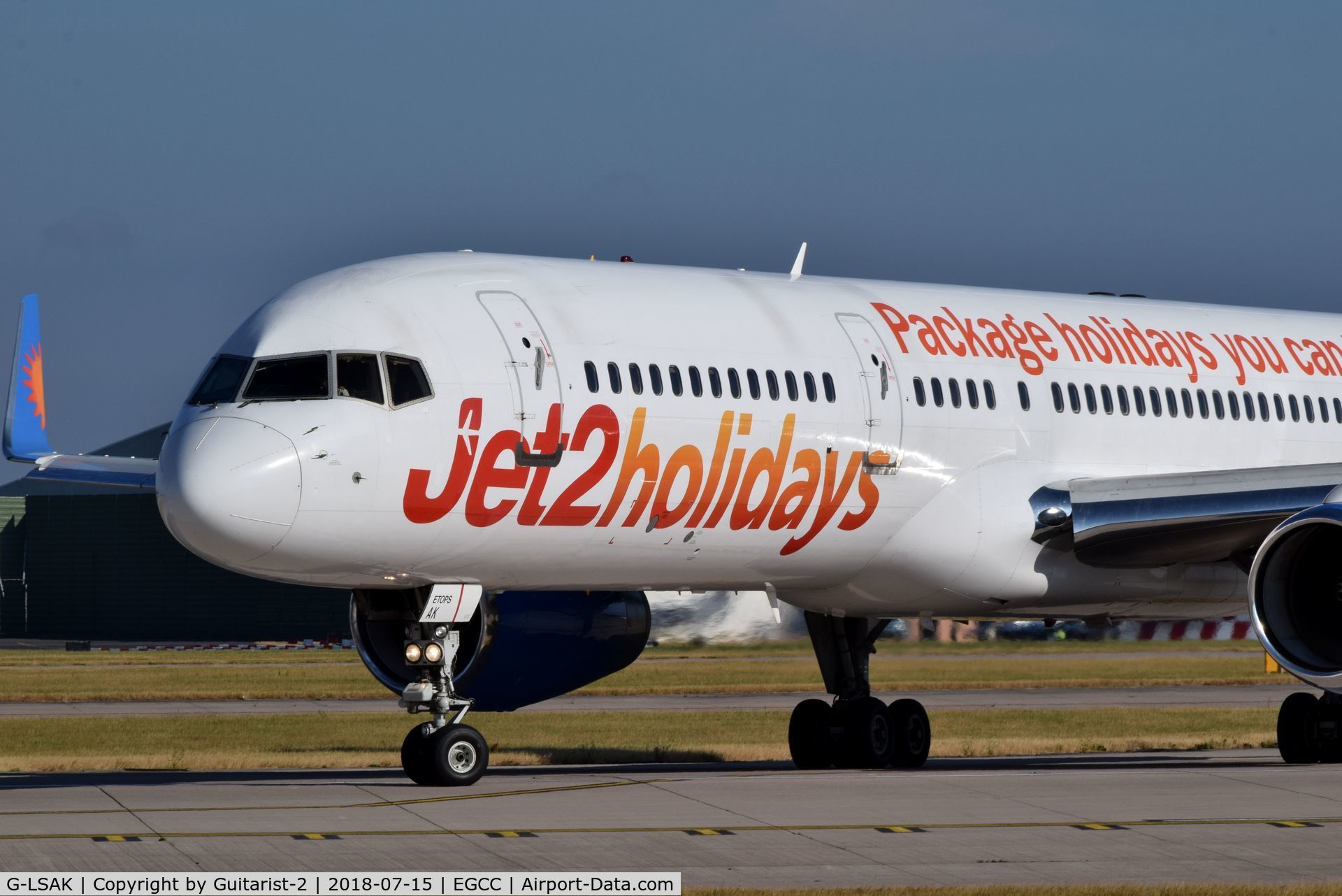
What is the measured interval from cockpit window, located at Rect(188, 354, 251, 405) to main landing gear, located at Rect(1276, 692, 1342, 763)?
503 inches

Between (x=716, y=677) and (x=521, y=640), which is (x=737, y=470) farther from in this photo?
(x=716, y=677)

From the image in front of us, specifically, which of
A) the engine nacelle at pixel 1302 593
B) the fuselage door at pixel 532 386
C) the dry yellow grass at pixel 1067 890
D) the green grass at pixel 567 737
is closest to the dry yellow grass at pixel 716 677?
the green grass at pixel 567 737

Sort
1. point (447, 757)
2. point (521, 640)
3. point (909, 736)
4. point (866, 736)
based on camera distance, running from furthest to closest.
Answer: point (909, 736), point (866, 736), point (521, 640), point (447, 757)

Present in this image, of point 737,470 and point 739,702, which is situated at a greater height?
point 739,702

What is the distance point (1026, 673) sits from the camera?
47.4m

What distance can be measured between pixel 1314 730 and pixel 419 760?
10.9 metres

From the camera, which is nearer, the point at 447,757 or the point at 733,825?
the point at 733,825

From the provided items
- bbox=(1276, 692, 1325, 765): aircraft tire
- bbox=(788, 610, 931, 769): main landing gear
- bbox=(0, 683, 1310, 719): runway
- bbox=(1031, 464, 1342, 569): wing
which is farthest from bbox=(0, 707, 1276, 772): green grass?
bbox=(1031, 464, 1342, 569): wing

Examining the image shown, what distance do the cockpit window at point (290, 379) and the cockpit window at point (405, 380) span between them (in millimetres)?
572

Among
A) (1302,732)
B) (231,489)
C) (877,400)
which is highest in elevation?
(877,400)

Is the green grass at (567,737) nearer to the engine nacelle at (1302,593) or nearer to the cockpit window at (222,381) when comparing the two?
the engine nacelle at (1302,593)

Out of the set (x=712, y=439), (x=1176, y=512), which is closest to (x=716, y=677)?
(x=1176, y=512)

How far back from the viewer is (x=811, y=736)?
25.5m

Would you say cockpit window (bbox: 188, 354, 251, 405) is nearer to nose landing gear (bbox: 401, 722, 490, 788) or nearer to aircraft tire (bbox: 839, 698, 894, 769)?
nose landing gear (bbox: 401, 722, 490, 788)
